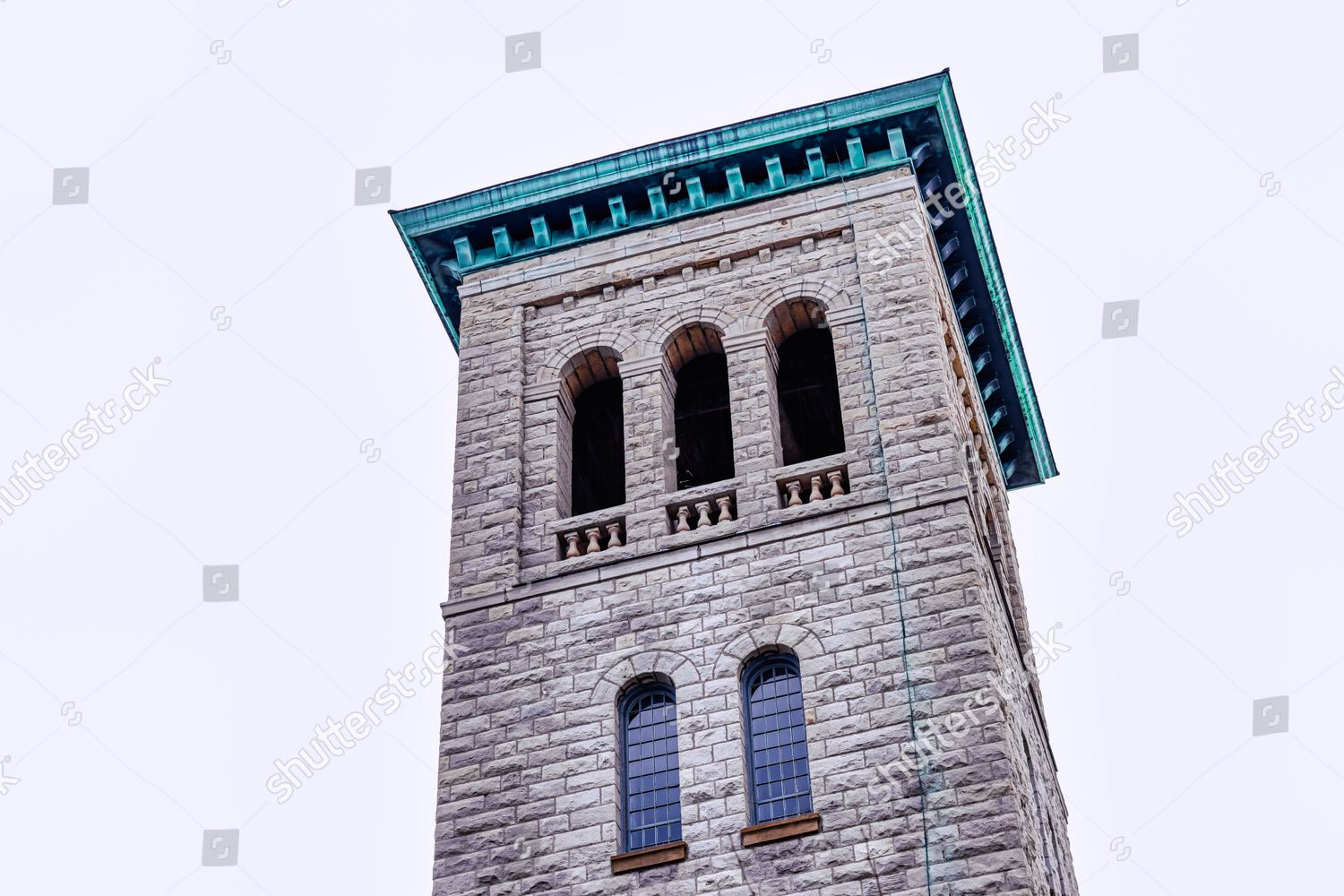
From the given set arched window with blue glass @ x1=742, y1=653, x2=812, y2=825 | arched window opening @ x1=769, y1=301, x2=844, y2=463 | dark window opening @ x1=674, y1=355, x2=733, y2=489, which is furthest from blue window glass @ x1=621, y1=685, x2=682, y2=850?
dark window opening @ x1=674, y1=355, x2=733, y2=489

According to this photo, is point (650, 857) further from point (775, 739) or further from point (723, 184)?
point (723, 184)

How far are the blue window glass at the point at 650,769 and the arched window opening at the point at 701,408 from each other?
459 cm

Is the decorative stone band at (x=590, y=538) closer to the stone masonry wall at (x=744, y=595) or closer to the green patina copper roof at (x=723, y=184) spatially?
the stone masonry wall at (x=744, y=595)

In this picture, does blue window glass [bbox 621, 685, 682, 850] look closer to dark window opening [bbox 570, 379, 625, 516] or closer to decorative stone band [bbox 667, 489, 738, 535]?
decorative stone band [bbox 667, 489, 738, 535]

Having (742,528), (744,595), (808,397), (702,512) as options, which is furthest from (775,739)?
(808,397)

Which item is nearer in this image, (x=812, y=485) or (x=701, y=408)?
(x=812, y=485)

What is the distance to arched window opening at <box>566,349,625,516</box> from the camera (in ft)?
105

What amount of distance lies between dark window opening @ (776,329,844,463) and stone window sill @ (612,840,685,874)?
24.0ft

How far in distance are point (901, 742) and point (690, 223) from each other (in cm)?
1035

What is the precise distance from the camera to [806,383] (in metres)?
32.9

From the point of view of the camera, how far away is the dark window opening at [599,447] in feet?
105

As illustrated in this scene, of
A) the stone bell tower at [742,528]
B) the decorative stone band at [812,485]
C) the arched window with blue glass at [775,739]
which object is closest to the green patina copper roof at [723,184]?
the stone bell tower at [742,528]

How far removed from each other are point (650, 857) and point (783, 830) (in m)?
1.59

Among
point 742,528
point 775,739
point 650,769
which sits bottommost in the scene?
point 650,769
